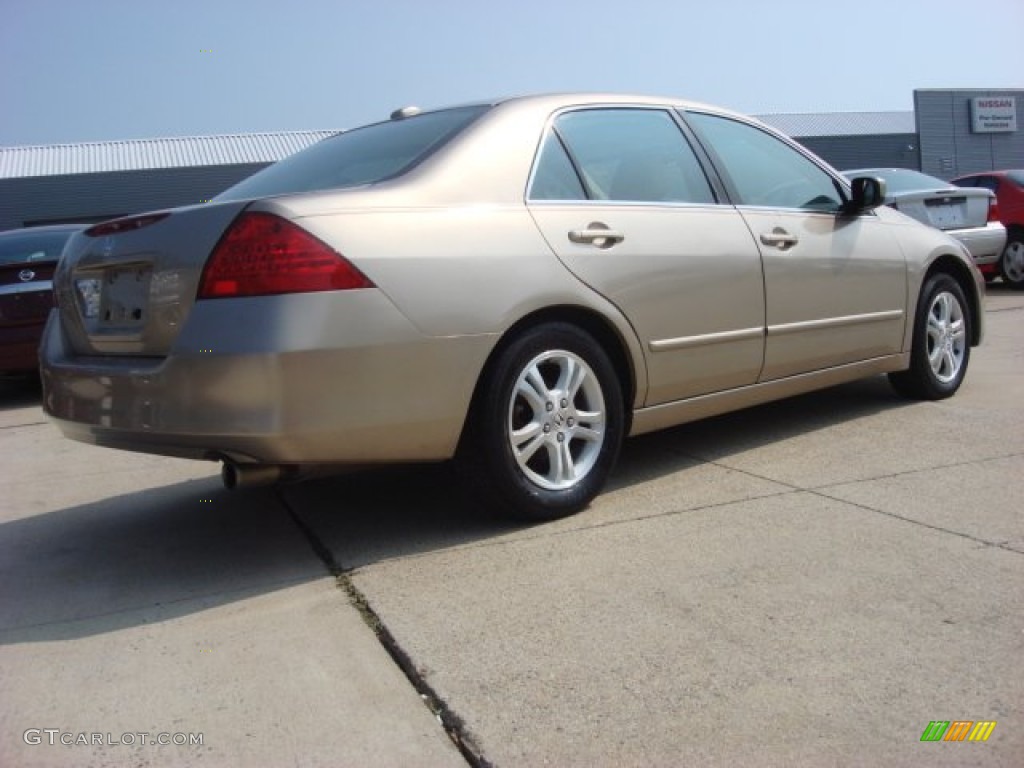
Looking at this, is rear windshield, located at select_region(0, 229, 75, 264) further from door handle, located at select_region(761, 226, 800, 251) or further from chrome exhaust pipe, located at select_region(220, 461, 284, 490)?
door handle, located at select_region(761, 226, 800, 251)

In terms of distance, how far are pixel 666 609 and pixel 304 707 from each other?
1045 mm

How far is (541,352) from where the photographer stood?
139 inches

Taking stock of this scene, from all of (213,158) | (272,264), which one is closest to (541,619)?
(272,264)

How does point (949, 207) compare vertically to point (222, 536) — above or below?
above

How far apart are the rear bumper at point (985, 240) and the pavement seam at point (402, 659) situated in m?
9.17

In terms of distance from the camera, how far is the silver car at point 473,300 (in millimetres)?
3020

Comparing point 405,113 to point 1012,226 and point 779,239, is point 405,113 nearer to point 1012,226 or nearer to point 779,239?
point 779,239

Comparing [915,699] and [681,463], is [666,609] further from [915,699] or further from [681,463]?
[681,463]

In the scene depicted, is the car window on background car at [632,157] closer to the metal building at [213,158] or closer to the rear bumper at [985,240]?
the rear bumper at [985,240]

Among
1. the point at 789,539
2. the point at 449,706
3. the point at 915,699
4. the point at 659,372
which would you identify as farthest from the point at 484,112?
the point at 915,699

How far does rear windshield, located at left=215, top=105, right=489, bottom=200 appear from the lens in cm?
358

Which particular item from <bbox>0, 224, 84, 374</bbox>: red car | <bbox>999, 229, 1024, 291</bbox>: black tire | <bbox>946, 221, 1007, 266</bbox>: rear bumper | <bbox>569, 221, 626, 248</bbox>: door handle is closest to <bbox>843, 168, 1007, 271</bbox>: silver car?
<bbox>946, 221, 1007, 266</bbox>: rear bumper

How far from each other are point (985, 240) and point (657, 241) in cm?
838

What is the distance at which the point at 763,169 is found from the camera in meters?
4.73
